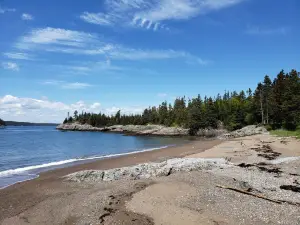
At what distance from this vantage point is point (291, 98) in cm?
5916

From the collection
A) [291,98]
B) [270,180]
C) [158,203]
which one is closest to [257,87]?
[291,98]

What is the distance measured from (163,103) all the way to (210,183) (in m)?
148

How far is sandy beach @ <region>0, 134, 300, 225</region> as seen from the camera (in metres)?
11.4

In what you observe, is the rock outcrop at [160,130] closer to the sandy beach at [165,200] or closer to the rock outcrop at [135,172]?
the rock outcrop at [135,172]

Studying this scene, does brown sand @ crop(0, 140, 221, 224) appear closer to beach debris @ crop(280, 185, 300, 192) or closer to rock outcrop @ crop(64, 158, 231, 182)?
rock outcrop @ crop(64, 158, 231, 182)

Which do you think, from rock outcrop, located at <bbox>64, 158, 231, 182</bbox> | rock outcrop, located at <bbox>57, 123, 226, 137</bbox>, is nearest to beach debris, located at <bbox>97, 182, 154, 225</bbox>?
rock outcrop, located at <bbox>64, 158, 231, 182</bbox>

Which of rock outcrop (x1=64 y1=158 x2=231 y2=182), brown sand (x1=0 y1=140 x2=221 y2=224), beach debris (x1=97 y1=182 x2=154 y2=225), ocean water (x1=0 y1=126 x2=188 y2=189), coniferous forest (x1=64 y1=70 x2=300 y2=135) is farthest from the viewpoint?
coniferous forest (x1=64 y1=70 x2=300 y2=135)

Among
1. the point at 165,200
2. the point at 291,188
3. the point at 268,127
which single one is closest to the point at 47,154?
the point at 165,200

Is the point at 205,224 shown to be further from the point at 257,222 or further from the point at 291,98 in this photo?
the point at 291,98

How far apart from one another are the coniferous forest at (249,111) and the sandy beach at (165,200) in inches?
1828

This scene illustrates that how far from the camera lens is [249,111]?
86688 mm

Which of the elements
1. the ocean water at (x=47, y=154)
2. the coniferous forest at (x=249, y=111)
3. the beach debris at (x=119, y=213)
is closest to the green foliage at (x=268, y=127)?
the coniferous forest at (x=249, y=111)

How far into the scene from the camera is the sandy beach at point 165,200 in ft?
37.4

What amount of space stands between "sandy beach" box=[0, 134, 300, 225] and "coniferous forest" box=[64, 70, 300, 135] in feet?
152
